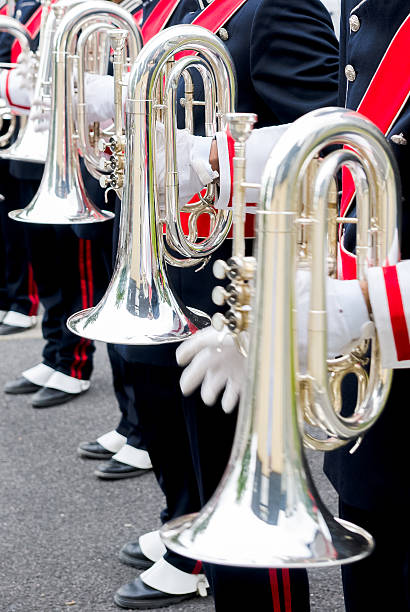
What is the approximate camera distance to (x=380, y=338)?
1.16m

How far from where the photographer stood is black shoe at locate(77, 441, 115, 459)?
11.4ft

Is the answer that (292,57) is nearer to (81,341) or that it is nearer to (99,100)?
(99,100)

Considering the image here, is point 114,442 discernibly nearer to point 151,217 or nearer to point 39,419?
point 39,419

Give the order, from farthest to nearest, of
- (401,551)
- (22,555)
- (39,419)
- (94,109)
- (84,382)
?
(84,382)
(39,419)
(22,555)
(94,109)
(401,551)

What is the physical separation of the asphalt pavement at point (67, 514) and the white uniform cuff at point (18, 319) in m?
0.98

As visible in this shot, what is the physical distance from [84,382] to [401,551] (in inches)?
110

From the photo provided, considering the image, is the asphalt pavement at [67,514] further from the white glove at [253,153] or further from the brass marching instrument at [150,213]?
the white glove at [253,153]

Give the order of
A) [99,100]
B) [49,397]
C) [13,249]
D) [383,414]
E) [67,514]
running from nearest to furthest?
1. [383,414]
2. [99,100]
3. [67,514]
4. [49,397]
5. [13,249]

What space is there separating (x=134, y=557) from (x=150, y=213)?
1312 mm

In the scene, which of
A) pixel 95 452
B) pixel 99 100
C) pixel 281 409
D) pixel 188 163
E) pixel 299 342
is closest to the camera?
pixel 281 409

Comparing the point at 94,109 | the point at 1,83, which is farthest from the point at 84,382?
the point at 94,109

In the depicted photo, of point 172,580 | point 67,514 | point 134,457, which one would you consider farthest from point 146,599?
point 134,457

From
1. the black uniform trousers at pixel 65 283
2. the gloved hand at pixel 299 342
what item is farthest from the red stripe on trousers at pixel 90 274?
the gloved hand at pixel 299 342

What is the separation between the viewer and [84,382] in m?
4.10
